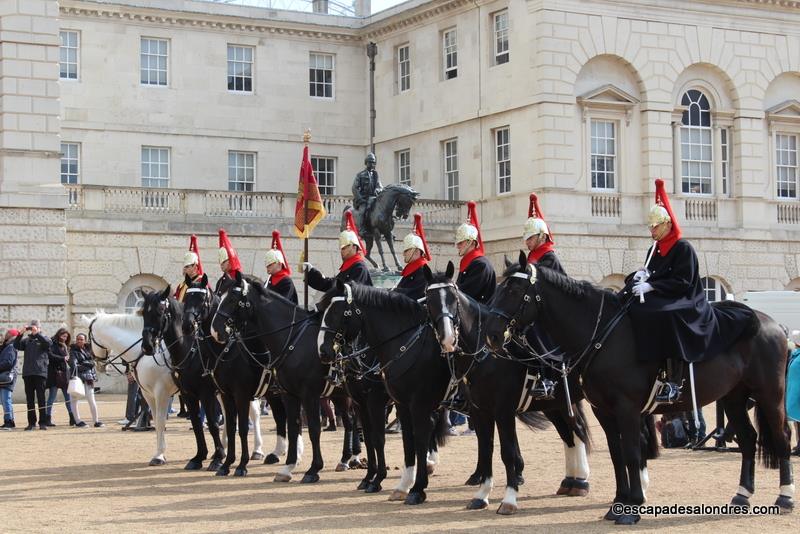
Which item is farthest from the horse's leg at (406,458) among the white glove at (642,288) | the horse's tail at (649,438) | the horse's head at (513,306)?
the white glove at (642,288)

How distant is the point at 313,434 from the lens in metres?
15.5

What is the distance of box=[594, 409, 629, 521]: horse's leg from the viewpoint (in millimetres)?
12273

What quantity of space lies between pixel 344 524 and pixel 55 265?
68.7ft

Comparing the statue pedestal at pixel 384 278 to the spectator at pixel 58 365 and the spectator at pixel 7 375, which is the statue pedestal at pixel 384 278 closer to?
the spectator at pixel 58 365

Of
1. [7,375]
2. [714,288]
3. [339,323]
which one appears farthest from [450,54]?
[339,323]

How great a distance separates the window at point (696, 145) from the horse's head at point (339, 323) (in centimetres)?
2615

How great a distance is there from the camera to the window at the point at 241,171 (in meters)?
42.5

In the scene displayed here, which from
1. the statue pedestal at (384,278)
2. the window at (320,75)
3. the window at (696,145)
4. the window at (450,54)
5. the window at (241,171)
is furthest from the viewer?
the window at (320,75)

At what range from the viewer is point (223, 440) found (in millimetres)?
19000

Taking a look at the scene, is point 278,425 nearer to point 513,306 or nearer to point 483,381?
point 483,381

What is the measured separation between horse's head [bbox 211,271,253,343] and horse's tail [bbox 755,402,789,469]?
233 inches

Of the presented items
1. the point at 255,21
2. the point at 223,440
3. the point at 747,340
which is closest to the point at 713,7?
the point at 255,21

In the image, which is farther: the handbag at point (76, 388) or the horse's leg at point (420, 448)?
the handbag at point (76, 388)

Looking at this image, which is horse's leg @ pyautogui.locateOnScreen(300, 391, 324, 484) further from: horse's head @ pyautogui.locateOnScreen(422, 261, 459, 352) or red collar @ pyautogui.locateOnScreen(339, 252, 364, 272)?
horse's head @ pyautogui.locateOnScreen(422, 261, 459, 352)
